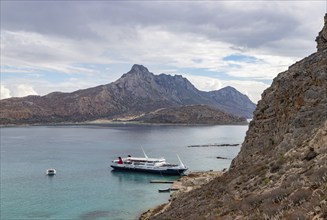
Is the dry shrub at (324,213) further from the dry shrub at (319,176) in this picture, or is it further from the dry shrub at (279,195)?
the dry shrub at (279,195)

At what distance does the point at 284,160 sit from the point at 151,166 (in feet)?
228

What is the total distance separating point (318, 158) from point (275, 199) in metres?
4.49

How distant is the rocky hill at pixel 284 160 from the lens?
16609 millimetres

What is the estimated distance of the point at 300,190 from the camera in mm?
16938

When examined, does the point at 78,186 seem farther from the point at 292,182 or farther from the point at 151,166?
the point at 292,182

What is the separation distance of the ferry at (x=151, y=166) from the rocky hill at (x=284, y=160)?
2072 inches

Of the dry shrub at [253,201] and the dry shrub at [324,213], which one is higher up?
the dry shrub at [324,213]

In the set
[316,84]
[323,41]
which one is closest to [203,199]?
[316,84]

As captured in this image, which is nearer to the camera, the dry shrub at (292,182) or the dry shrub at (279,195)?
the dry shrub at (279,195)

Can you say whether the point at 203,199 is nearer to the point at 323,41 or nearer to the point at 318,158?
the point at 318,158

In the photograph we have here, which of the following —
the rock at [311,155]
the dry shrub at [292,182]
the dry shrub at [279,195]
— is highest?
the rock at [311,155]

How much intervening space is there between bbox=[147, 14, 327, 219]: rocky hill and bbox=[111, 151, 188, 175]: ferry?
52617mm

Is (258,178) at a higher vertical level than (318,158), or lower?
lower

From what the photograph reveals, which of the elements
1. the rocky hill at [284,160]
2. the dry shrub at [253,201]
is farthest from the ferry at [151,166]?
the dry shrub at [253,201]
